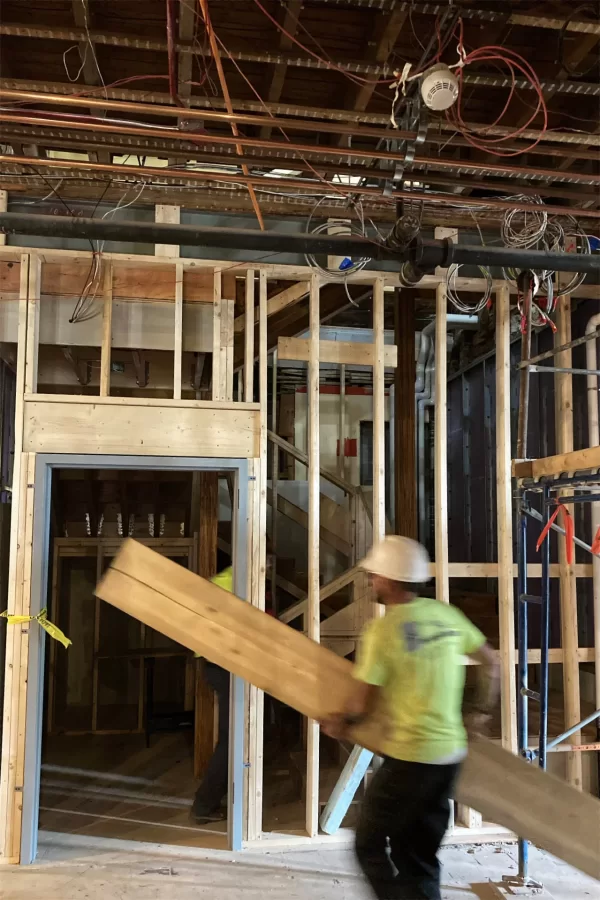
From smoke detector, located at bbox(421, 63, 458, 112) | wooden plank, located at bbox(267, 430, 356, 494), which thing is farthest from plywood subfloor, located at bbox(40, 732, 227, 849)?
smoke detector, located at bbox(421, 63, 458, 112)

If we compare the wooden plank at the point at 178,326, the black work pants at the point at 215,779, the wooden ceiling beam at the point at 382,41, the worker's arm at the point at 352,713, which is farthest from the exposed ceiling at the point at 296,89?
the black work pants at the point at 215,779

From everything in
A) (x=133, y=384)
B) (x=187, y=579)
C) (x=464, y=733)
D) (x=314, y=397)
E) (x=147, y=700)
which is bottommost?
(x=147, y=700)

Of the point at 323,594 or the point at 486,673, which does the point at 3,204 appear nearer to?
the point at 323,594

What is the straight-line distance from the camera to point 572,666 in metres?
4.02

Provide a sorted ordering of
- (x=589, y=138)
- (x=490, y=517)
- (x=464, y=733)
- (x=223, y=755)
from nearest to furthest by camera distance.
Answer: (x=464, y=733), (x=589, y=138), (x=223, y=755), (x=490, y=517)

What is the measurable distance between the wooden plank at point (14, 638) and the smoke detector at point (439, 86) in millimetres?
2480

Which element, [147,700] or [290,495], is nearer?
[147,700]

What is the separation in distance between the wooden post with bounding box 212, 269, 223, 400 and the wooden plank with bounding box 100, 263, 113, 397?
63 centimetres

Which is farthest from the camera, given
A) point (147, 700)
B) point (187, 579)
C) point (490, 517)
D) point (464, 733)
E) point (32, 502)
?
point (490, 517)

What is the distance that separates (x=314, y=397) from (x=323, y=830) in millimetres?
2593

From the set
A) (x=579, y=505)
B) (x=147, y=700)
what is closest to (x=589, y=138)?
(x=579, y=505)

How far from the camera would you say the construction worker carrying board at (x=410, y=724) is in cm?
205

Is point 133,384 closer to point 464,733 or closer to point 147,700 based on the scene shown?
point 147,700

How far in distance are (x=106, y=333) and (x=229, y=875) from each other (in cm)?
309
